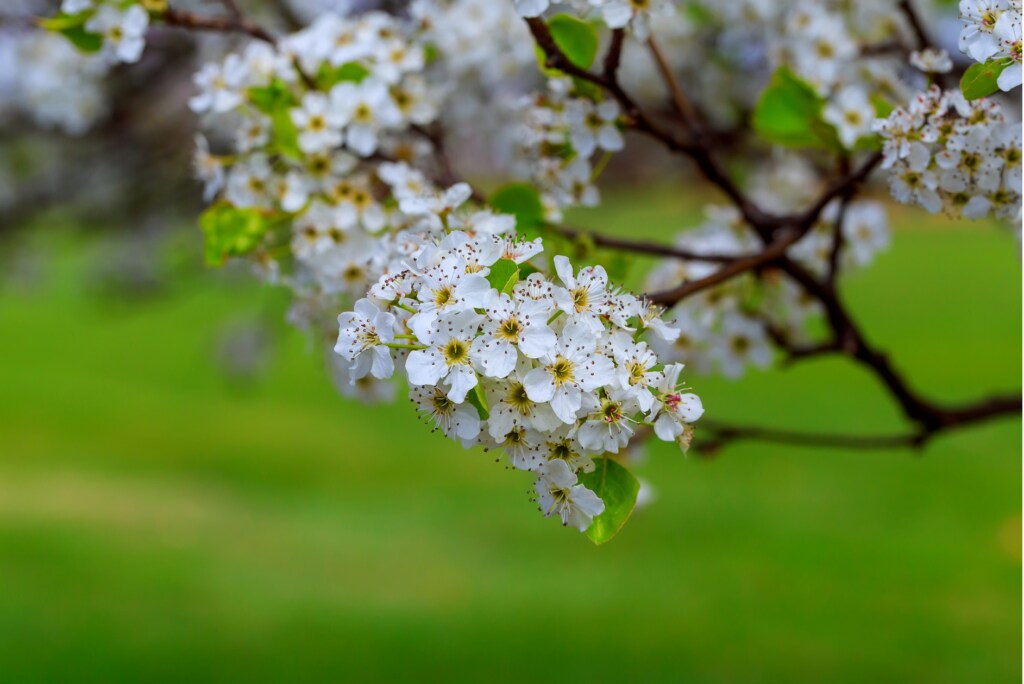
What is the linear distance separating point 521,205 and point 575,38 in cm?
31

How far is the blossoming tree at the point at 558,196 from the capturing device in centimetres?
141

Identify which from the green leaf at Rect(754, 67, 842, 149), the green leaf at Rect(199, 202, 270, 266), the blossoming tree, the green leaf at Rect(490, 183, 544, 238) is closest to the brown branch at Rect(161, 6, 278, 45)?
the blossoming tree

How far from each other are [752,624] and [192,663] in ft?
11.4

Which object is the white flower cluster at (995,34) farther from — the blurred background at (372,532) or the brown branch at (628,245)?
the blurred background at (372,532)

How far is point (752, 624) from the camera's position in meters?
7.15

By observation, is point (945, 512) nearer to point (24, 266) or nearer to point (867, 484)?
point (867, 484)

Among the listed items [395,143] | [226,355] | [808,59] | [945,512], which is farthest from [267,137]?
[945,512]

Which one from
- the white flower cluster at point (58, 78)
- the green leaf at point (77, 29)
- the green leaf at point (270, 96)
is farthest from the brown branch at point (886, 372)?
the white flower cluster at point (58, 78)

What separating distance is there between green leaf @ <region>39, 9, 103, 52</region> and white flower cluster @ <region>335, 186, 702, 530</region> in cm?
117

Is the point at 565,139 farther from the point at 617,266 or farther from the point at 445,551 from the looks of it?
the point at 445,551

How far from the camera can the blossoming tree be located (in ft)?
4.64

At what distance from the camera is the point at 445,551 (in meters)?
8.70

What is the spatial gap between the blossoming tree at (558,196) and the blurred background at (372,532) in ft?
3.38

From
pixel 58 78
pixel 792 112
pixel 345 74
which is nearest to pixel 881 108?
pixel 792 112
